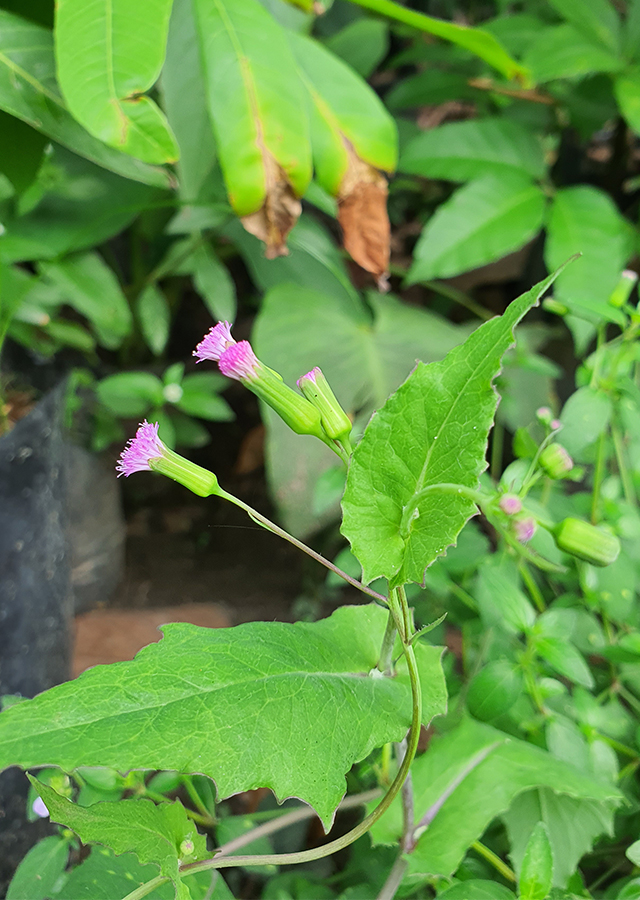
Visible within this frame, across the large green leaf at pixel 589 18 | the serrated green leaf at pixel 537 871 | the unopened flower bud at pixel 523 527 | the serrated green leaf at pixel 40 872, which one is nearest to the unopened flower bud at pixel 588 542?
the unopened flower bud at pixel 523 527

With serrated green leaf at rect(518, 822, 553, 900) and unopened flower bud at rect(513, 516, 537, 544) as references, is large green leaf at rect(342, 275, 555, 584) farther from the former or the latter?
serrated green leaf at rect(518, 822, 553, 900)

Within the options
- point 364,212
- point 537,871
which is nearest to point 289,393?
point 537,871

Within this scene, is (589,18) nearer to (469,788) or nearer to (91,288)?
(91,288)

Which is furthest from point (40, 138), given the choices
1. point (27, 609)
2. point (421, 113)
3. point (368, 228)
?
point (421, 113)

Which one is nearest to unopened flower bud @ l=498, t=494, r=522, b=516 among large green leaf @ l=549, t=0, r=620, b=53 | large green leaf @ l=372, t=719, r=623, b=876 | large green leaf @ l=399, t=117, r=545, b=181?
large green leaf @ l=372, t=719, r=623, b=876

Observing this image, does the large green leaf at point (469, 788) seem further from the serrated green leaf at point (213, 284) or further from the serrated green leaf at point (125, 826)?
the serrated green leaf at point (213, 284)

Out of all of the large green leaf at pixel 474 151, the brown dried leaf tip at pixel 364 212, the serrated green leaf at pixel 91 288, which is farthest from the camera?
the large green leaf at pixel 474 151

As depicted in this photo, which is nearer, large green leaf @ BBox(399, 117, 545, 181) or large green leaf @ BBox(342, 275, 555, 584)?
large green leaf @ BBox(342, 275, 555, 584)
